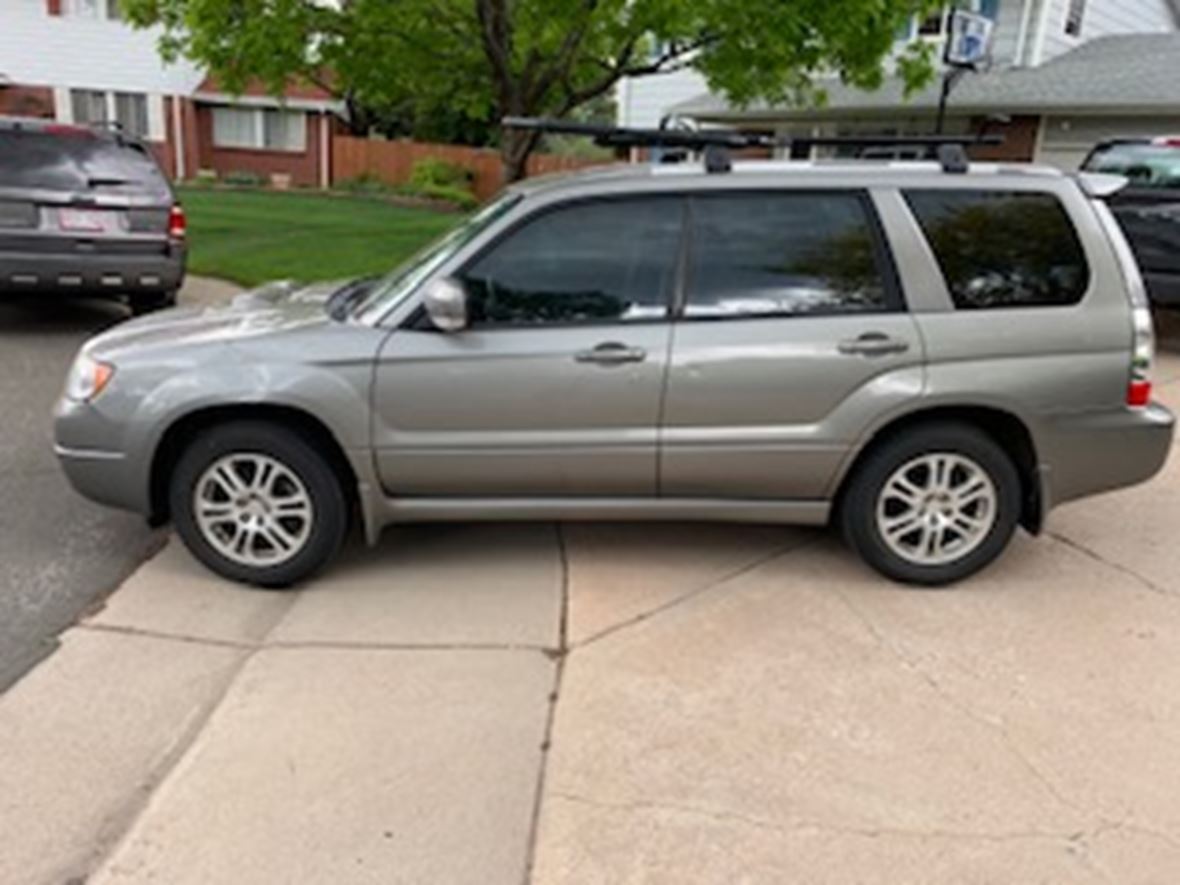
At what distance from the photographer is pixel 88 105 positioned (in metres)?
28.1

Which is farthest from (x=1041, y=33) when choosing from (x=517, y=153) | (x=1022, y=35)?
(x=517, y=153)

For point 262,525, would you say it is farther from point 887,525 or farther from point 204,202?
point 204,202

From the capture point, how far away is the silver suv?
12.8 ft

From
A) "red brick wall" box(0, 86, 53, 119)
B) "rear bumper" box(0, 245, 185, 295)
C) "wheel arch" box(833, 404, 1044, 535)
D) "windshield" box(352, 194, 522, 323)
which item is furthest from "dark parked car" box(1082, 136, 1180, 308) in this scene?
"red brick wall" box(0, 86, 53, 119)

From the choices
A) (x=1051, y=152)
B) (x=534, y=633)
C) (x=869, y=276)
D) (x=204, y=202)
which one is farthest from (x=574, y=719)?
(x=204, y=202)

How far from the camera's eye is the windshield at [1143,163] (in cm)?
911

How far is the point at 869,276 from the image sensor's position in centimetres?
399

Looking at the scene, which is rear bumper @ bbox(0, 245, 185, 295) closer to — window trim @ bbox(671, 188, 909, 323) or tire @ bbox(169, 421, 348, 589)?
tire @ bbox(169, 421, 348, 589)

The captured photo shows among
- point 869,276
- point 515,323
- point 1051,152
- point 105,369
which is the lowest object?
point 105,369

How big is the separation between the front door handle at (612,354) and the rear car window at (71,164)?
19.5 feet

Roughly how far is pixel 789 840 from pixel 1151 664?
1.84 m

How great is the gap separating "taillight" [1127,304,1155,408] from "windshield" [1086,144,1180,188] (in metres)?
6.15

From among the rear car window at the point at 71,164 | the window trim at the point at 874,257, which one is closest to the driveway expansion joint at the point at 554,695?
the window trim at the point at 874,257

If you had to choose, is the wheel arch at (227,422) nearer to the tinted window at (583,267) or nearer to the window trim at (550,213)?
the window trim at (550,213)
